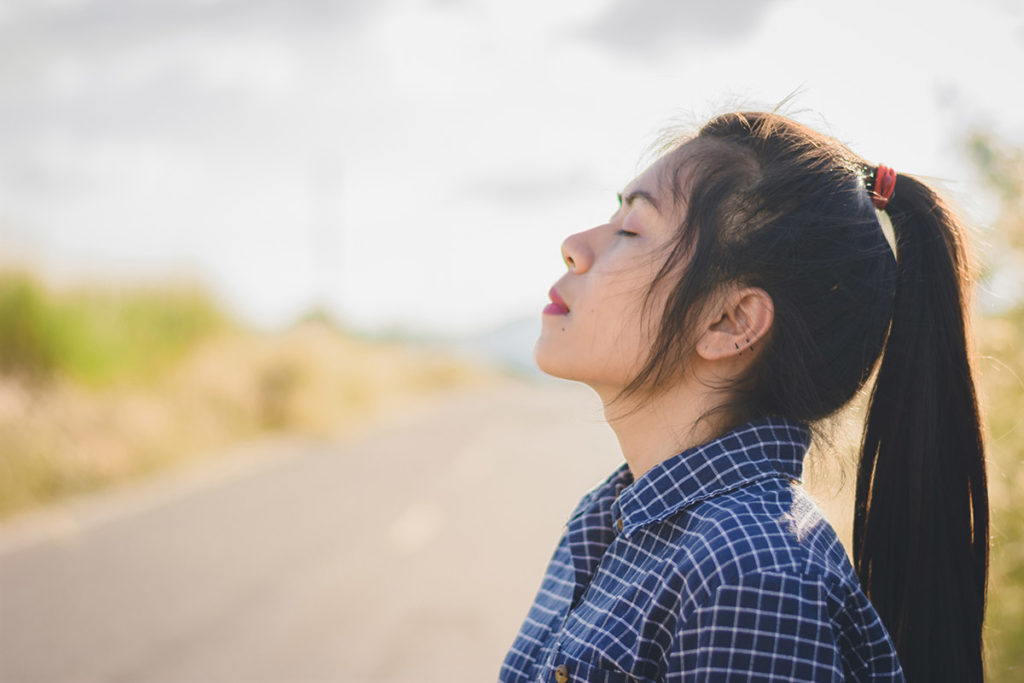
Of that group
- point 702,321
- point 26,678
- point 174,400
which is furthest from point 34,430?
point 702,321

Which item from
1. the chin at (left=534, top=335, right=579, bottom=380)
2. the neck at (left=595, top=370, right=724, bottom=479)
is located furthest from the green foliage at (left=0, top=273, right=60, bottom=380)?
the neck at (left=595, top=370, right=724, bottom=479)

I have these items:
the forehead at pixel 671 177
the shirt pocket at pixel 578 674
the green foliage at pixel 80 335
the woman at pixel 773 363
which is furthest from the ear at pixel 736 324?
the green foliage at pixel 80 335

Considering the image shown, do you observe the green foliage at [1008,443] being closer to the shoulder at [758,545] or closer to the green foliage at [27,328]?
the shoulder at [758,545]

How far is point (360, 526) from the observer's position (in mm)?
6984

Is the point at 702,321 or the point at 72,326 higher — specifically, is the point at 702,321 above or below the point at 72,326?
above

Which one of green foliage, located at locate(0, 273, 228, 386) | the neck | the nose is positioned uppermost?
the nose

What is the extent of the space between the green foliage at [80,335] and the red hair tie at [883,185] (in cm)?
1018

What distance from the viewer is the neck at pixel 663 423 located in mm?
1514

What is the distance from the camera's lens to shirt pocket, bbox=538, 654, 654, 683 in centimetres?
122

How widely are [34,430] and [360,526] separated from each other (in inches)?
134

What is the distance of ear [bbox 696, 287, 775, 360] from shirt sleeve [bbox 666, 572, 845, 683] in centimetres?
48

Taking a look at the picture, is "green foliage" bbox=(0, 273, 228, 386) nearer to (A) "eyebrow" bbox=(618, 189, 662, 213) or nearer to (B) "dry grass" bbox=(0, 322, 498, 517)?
(B) "dry grass" bbox=(0, 322, 498, 517)

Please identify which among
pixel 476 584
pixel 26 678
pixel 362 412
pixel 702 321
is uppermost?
pixel 702 321

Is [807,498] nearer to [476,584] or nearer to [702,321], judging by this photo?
[702,321]
